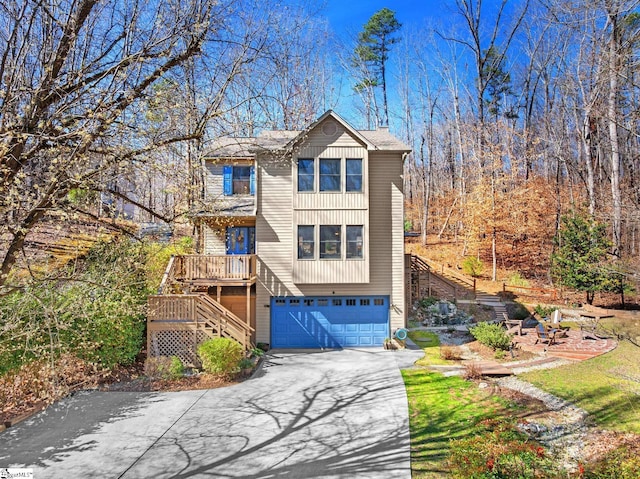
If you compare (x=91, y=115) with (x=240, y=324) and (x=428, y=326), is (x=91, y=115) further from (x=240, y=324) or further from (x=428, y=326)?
(x=428, y=326)

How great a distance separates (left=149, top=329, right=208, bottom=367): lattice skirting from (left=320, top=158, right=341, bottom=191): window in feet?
24.9

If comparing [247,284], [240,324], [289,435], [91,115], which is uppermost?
[91,115]

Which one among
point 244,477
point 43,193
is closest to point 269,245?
point 244,477

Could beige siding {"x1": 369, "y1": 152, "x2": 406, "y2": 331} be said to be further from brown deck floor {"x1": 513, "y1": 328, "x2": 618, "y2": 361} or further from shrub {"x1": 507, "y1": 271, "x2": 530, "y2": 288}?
shrub {"x1": 507, "y1": 271, "x2": 530, "y2": 288}

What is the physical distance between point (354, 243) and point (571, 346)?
28.5 ft

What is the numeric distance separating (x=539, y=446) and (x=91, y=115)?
9218 millimetres

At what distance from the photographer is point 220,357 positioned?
11914mm

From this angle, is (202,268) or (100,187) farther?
(202,268)

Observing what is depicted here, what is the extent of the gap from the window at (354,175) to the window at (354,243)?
67.6 inches

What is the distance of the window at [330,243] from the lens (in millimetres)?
16219

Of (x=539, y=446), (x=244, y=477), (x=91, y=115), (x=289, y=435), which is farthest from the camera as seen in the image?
(x=289, y=435)

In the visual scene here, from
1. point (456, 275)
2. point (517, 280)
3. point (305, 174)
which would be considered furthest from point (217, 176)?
point (517, 280)

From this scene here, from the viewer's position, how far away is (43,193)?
5.05m

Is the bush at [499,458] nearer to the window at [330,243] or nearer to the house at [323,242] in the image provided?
the house at [323,242]
